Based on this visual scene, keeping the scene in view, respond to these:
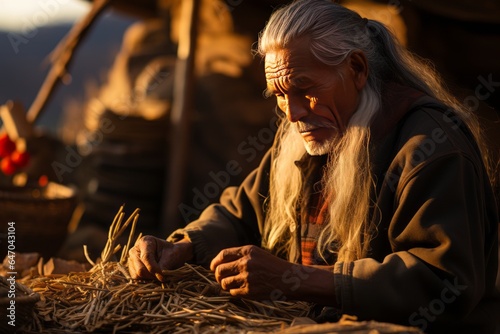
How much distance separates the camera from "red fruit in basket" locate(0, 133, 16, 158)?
6.66 meters

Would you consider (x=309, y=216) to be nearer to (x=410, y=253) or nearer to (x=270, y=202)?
(x=270, y=202)

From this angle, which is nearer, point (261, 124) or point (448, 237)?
point (448, 237)

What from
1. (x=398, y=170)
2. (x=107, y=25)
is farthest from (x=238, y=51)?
(x=107, y=25)

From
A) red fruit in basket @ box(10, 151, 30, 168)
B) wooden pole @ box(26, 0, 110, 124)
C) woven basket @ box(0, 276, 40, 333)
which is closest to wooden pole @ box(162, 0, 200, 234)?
wooden pole @ box(26, 0, 110, 124)

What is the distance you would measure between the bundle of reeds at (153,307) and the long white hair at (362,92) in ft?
1.20

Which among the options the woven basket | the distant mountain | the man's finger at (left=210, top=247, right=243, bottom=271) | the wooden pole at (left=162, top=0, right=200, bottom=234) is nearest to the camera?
the woven basket

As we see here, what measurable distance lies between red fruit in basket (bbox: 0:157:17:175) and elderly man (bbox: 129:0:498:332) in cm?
353

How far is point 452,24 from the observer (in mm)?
7113

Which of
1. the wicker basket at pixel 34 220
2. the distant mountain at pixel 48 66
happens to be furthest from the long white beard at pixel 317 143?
the distant mountain at pixel 48 66

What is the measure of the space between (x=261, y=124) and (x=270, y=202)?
14.7ft

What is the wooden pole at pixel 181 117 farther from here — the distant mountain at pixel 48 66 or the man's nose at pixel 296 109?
the distant mountain at pixel 48 66

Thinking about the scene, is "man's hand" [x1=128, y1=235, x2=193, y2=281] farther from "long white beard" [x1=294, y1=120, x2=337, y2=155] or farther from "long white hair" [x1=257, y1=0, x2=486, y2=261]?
"long white beard" [x1=294, y1=120, x2=337, y2=155]

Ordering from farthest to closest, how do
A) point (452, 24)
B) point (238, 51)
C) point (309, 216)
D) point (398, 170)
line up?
point (238, 51)
point (452, 24)
point (309, 216)
point (398, 170)

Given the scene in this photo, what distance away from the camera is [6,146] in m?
6.71
